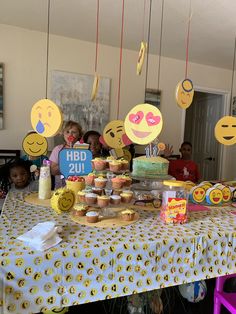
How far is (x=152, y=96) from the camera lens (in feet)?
12.6

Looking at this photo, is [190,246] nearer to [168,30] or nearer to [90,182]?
[90,182]

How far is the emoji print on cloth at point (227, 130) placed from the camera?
6.20 feet

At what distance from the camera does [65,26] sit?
2889mm

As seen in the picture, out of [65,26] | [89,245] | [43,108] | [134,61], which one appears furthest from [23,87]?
[89,245]

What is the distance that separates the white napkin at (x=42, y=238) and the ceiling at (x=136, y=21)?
202cm

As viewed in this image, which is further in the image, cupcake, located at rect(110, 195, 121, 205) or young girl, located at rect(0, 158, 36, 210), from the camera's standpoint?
young girl, located at rect(0, 158, 36, 210)

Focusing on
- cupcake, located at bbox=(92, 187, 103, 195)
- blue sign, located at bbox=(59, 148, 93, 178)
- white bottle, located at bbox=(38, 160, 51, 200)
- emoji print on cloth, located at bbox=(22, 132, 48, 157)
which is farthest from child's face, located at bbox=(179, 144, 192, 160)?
cupcake, located at bbox=(92, 187, 103, 195)

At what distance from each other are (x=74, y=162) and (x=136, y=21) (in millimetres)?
1779

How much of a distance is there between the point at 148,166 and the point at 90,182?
41 centimetres

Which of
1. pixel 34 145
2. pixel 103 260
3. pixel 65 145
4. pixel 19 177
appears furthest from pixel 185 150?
pixel 103 260

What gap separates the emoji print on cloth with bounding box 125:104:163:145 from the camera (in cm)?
132

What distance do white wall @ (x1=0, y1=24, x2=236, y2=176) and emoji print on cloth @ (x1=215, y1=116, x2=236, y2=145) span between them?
190 centimetres

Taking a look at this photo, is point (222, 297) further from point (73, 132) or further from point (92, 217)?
point (73, 132)

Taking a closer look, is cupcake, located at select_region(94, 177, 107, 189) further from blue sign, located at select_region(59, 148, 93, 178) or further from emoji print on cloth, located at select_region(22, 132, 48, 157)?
emoji print on cloth, located at select_region(22, 132, 48, 157)
